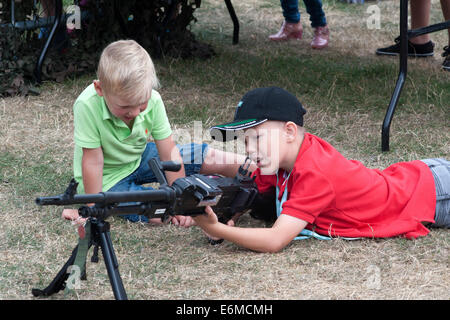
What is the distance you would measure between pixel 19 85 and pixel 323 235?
2665 millimetres

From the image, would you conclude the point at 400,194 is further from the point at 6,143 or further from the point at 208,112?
the point at 6,143

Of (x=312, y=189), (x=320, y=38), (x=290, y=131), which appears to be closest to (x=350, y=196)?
(x=312, y=189)

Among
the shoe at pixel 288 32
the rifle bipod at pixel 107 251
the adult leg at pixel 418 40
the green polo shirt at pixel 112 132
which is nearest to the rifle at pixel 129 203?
the rifle bipod at pixel 107 251

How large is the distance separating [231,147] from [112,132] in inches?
46.1

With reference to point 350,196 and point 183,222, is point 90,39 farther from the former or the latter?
point 350,196

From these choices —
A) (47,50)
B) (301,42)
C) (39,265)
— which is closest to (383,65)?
(301,42)

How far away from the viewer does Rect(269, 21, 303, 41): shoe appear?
19.9 ft

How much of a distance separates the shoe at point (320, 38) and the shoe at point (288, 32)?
32 cm

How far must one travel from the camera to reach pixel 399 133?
3.72 metres

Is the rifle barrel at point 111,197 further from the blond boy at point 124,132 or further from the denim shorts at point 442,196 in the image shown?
the denim shorts at point 442,196

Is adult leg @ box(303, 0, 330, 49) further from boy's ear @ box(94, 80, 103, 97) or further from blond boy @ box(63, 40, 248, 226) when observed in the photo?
boy's ear @ box(94, 80, 103, 97)

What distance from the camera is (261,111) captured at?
7.71 ft

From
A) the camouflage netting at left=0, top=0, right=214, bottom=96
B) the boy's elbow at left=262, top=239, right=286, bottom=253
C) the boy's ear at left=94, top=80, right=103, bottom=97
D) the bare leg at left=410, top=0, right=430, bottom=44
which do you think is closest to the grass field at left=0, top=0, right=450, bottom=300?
the boy's elbow at left=262, top=239, right=286, bottom=253

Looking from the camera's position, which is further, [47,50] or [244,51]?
[244,51]
